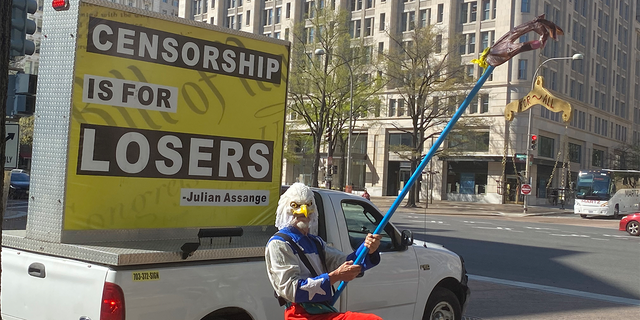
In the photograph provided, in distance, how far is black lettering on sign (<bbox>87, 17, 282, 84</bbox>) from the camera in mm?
4613

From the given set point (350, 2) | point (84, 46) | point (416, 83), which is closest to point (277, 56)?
point (84, 46)

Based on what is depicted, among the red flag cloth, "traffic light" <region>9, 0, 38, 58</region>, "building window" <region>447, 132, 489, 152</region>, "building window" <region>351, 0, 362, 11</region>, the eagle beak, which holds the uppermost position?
"building window" <region>351, 0, 362, 11</region>

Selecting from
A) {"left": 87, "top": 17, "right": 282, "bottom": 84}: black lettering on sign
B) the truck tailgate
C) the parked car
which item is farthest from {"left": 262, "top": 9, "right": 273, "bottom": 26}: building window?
the truck tailgate

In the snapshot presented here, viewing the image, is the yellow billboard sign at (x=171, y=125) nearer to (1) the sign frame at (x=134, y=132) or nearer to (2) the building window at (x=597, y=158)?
(1) the sign frame at (x=134, y=132)

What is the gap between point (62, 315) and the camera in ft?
12.6

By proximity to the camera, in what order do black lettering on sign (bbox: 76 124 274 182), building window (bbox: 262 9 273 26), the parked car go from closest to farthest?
black lettering on sign (bbox: 76 124 274 182) < the parked car < building window (bbox: 262 9 273 26)

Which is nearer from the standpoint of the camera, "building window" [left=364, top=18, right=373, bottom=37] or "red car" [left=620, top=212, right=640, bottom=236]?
"red car" [left=620, top=212, right=640, bottom=236]

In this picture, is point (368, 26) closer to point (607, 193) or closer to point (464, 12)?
point (464, 12)

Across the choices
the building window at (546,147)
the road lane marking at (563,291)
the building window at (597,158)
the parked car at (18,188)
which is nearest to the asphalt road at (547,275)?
the road lane marking at (563,291)

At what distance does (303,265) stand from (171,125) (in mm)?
2052

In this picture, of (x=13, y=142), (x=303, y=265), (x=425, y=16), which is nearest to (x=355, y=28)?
(x=425, y=16)

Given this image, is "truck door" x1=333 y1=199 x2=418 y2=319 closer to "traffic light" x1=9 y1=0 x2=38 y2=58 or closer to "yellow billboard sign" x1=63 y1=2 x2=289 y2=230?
"yellow billboard sign" x1=63 y1=2 x2=289 y2=230

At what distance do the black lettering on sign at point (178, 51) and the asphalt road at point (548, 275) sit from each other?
3739mm

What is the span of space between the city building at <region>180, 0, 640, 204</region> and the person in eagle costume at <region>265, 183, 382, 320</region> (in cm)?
4137
